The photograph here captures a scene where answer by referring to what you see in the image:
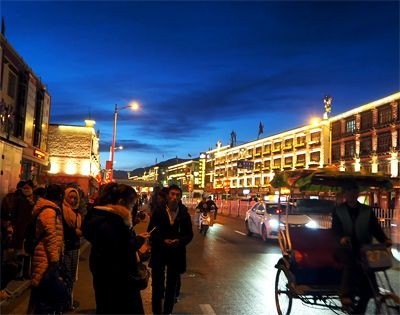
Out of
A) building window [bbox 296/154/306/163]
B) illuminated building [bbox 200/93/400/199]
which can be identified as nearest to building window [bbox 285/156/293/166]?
illuminated building [bbox 200/93/400/199]

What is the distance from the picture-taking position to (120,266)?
13.3 feet

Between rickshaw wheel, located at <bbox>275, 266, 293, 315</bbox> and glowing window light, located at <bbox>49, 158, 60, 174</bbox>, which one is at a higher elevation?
glowing window light, located at <bbox>49, 158, 60, 174</bbox>

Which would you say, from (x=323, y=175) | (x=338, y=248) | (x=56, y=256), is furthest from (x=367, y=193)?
(x=56, y=256)

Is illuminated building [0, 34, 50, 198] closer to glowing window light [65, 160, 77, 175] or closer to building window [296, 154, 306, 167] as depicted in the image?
glowing window light [65, 160, 77, 175]

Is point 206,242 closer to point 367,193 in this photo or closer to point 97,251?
point 367,193

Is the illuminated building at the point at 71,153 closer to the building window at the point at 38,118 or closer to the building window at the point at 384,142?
the building window at the point at 38,118

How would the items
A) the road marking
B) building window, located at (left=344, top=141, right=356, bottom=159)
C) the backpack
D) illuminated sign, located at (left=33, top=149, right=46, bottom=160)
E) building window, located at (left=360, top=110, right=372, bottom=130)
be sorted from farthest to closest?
building window, located at (left=344, top=141, right=356, bottom=159)
building window, located at (left=360, top=110, right=372, bottom=130)
illuminated sign, located at (left=33, top=149, right=46, bottom=160)
the road marking
the backpack

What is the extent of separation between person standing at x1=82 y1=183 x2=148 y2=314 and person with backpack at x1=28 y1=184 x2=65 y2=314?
1.71 metres

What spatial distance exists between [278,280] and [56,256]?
3.39 metres

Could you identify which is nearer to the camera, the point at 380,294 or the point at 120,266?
the point at 120,266

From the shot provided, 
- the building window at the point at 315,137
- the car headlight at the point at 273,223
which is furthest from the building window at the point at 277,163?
the car headlight at the point at 273,223

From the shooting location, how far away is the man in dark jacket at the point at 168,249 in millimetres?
6699

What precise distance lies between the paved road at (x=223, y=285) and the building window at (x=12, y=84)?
11.8m

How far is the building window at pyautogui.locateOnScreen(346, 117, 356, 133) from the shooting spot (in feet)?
224
